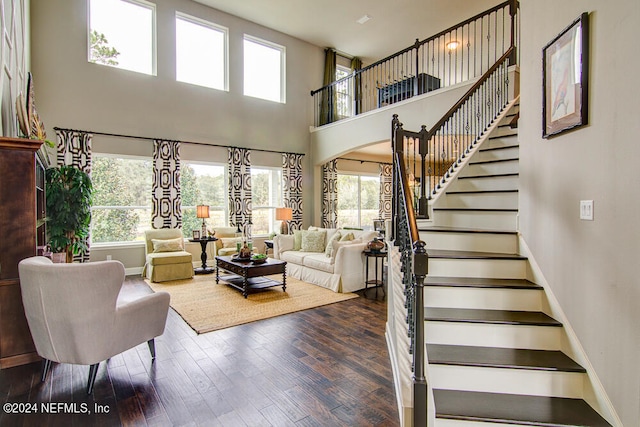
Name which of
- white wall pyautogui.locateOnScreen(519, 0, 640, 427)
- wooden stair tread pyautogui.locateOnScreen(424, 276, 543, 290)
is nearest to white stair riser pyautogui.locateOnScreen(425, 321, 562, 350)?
white wall pyautogui.locateOnScreen(519, 0, 640, 427)

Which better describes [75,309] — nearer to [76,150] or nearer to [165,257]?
[165,257]

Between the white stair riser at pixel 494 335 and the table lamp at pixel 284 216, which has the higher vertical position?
the table lamp at pixel 284 216

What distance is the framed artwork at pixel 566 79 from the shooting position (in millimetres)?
2064

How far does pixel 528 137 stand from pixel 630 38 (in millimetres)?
1249

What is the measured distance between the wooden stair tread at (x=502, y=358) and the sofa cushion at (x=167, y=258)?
16.4 feet

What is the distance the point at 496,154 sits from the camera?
4.46 meters

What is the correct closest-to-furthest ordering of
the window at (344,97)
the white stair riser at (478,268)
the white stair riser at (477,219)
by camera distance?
1. the white stair riser at (478,268)
2. the white stair riser at (477,219)
3. the window at (344,97)

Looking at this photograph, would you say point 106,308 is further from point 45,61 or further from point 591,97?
point 45,61

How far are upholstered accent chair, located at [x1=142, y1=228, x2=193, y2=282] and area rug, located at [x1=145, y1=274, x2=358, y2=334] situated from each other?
192 mm

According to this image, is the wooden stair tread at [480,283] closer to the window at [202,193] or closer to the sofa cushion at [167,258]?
the sofa cushion at [167,258]

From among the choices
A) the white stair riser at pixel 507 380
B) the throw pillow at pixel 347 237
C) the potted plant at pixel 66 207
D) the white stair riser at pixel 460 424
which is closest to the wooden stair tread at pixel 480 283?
the white stair riser at pixel 507 380

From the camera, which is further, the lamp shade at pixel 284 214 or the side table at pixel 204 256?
the lamp shade at pixel 284 214

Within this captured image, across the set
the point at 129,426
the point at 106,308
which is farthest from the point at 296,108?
the point at 129,426

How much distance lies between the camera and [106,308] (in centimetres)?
247
